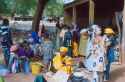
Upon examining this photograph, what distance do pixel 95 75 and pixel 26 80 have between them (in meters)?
2.82

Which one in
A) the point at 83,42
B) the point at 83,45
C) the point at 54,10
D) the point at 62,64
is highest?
the point at 54,10

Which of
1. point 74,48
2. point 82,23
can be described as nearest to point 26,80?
point 74,48

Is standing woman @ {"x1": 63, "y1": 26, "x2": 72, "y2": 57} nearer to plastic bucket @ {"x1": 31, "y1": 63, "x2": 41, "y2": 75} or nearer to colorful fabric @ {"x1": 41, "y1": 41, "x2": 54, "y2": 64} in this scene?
colorful fabric @ {"x1": 41, "y1": 41, "x2": 54, "y2": 64}

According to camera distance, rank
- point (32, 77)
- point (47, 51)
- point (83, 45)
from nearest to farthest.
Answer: point (32, 77)
point (47, 51)
point (83, 45)

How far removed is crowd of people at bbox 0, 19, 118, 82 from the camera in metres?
10.6

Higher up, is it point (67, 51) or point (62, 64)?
point (67, 51)

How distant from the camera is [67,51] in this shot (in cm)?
1290

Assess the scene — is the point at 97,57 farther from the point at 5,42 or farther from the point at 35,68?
the point at 5,42

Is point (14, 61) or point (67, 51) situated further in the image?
point (14, 61)

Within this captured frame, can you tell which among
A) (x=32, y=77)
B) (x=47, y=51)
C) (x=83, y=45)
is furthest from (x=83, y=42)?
(x=32, y=77)

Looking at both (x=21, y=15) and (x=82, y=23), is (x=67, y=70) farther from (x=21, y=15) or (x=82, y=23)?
(x=21, y=15)

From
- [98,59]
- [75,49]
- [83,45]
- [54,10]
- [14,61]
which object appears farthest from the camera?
[54,10]

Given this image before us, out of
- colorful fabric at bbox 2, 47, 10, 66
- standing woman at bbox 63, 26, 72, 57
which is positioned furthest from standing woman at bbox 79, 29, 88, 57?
colorful fabric at bbox 2, 47, 10, 66

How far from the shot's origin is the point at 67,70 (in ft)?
32.0
